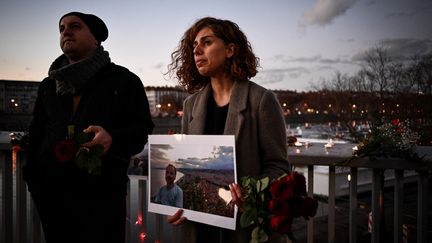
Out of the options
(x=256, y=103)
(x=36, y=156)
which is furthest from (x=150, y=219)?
(x=256, y=103)

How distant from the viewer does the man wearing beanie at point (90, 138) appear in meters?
1.90

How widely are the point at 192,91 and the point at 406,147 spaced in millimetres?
1331

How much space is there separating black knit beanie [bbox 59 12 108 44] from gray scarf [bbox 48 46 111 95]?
0.54ft

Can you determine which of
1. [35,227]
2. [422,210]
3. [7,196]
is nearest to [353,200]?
[422,210]

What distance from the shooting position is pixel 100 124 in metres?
1.91

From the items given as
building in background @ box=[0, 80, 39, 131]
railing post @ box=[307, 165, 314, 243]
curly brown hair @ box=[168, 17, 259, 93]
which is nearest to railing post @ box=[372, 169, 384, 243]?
railing post @ box=[307, 165, 314, 243]

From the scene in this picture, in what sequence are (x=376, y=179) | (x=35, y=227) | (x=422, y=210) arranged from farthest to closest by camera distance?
(x=35, y=227) < (x=376, y=179) < (x=422, y=210)

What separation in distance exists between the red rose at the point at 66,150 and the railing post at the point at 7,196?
2.08m

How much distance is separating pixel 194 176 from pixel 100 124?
0.67 metres

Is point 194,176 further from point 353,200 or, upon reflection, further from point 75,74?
point 353,200

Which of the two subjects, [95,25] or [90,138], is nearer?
[90,138]

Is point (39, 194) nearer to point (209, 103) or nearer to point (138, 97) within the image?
point (138, 97)

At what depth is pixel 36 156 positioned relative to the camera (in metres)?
2.03

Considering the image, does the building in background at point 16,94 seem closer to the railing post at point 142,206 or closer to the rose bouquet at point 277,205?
the railing post at point 142,206
